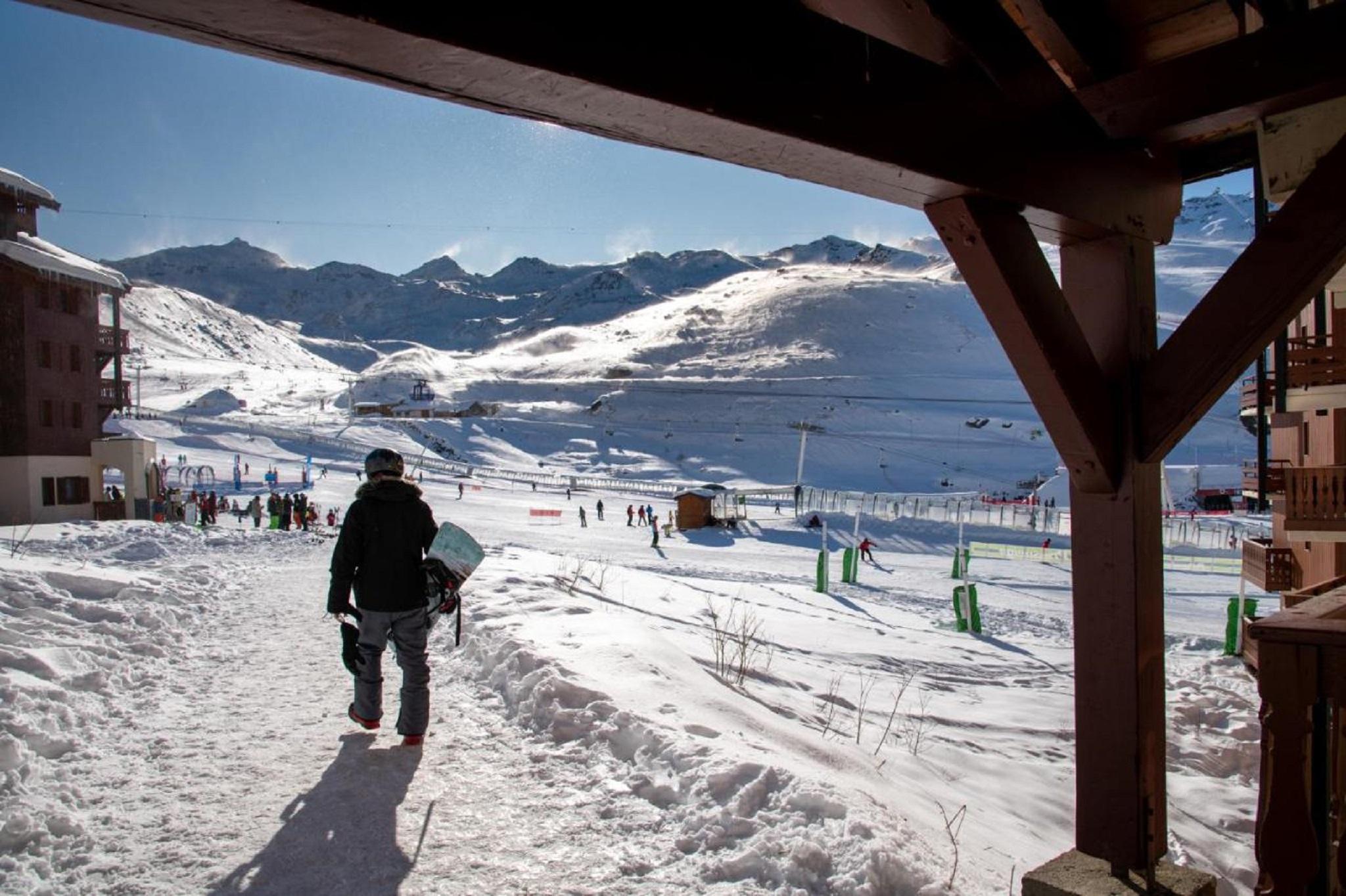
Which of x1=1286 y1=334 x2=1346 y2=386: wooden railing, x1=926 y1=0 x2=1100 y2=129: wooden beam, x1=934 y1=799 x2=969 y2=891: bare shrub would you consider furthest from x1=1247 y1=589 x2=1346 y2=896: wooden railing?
x1=1286 y1=334 x2=1346 y2=386: wooden railing

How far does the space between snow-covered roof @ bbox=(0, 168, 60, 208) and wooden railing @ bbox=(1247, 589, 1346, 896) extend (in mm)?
36096

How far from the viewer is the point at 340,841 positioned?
365 centimetres

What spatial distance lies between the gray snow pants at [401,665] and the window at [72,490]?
98.0 ft

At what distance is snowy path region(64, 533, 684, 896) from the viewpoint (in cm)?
338

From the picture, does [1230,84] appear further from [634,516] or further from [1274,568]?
[634,516]

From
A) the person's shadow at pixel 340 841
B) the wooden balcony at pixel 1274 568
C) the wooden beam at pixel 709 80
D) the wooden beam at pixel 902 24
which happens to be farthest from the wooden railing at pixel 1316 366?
the person's shadow at pixel 340 841

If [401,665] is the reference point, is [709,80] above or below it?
above

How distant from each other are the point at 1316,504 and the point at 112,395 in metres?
37.7

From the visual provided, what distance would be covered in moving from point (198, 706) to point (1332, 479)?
45.2ft

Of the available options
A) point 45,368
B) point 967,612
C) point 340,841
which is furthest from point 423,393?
point 340,841

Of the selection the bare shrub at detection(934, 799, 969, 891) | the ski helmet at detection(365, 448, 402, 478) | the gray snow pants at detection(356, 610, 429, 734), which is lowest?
the bare shrub at detection(934, 799, 969, 891)

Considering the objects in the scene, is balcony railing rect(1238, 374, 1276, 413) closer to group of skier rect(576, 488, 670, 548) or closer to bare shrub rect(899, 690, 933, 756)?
bare shrub rect(899, 690, 933, 756)

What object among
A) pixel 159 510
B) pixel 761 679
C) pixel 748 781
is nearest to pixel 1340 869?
pixel 748 781

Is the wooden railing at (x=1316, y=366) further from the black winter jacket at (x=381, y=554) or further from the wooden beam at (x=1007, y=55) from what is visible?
the black winter jacket at (x=381, y=554)
